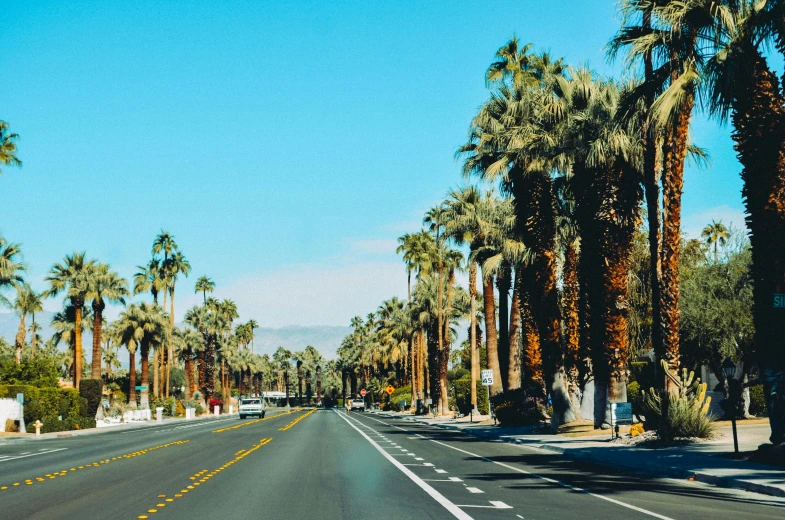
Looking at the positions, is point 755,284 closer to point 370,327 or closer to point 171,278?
point 171,278

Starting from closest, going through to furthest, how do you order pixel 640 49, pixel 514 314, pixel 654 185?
pixel 640 49, pixel 654 185, pixel 514 314

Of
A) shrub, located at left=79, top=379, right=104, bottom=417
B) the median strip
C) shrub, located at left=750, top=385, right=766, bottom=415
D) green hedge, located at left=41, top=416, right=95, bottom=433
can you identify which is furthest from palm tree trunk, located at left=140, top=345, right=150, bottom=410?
the median strip

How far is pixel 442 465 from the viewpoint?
66.0 feet

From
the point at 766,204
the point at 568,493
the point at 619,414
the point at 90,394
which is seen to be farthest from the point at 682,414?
the point at 90,394

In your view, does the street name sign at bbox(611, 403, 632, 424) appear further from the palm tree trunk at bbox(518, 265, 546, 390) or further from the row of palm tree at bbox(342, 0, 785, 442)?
the palm tree trunk at bbox(518, 265, 546, 390)

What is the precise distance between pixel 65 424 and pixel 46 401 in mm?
1691

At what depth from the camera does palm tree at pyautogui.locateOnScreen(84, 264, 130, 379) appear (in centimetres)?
6750

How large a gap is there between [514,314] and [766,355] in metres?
29.1

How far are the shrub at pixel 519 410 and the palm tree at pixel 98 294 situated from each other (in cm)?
3619

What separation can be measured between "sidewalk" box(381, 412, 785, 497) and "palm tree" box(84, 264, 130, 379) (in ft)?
149

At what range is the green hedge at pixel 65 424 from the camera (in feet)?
154

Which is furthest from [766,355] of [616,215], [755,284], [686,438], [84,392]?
[84,392]

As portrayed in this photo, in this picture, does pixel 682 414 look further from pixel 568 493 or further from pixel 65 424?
pixel 65 424

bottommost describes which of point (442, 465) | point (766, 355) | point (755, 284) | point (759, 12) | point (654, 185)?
point (442, 465)
